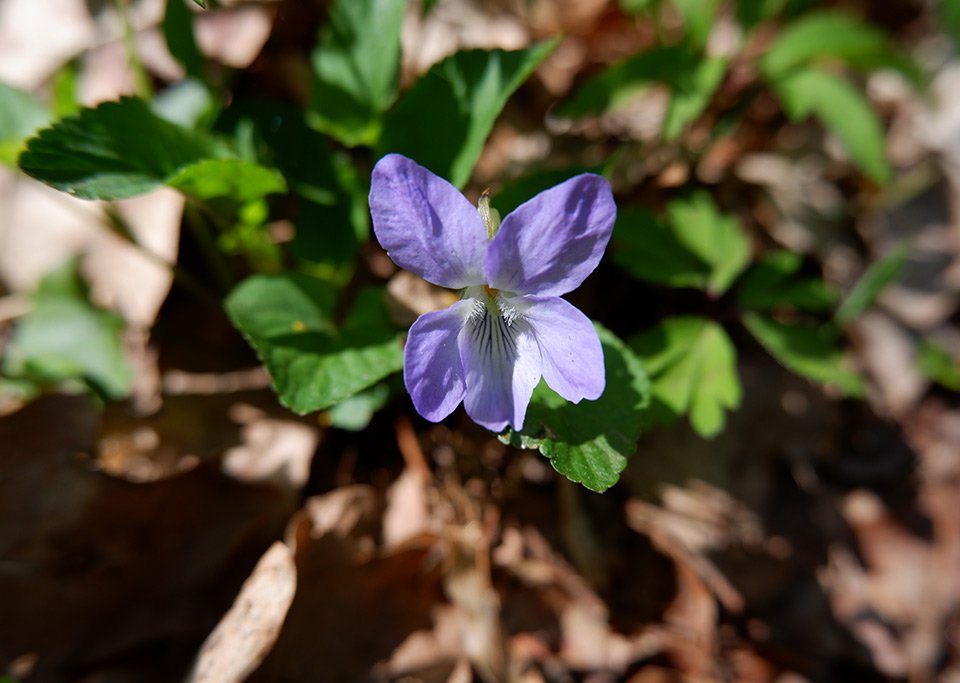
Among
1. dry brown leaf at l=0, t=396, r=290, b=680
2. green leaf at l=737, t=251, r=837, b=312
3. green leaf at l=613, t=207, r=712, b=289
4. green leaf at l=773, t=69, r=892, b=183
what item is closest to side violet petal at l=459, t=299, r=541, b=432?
green leaf at l=613, t=207, r=712, b=289

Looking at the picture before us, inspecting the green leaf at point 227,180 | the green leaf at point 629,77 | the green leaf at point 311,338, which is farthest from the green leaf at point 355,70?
the green leaf at point 629,77

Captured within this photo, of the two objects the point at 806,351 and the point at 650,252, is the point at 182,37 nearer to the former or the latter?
the point at 650,252

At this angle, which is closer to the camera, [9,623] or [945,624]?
[9,623]

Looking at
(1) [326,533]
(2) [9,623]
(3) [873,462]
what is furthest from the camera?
(3) [873,462]

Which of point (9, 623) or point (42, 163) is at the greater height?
point (42, 163)

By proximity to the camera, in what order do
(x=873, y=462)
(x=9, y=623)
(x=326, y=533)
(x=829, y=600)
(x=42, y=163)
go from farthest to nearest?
(x=873, y=462) < (x=829, y=600) < (x=326, y=533) < (x=9, y=623) < (x=42, y=163)

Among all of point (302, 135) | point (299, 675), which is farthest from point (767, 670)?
point (302, 135)

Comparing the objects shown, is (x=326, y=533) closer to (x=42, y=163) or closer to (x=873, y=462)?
(x=42, y=163)
